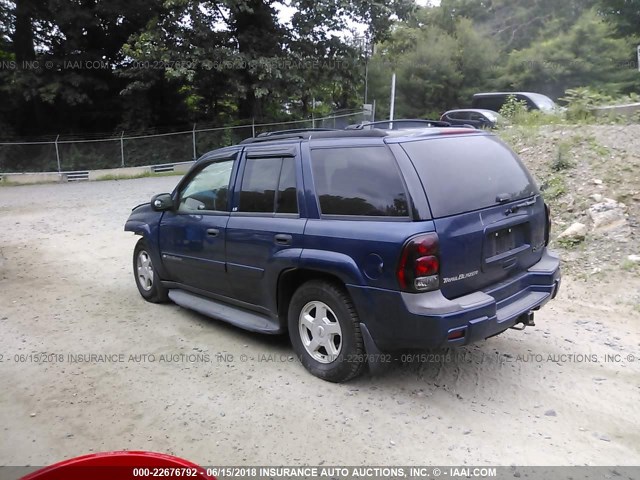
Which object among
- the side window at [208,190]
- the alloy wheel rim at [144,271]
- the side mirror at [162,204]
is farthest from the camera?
the alloy wheel rim at [144,271]

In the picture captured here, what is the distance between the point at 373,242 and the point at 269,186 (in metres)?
1.30

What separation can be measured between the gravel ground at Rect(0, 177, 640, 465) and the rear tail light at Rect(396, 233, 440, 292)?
90cm

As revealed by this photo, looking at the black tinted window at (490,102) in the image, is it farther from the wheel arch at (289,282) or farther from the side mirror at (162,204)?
the wheel arch at (289,282)

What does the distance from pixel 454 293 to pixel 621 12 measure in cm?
3163

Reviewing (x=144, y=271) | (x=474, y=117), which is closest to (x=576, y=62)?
(x=474, y=117)

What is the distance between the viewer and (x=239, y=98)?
891 inches

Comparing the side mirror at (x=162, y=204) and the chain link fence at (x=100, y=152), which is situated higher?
the chain link fence at (x=100, y=152)

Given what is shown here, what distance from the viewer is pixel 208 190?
5254 mm

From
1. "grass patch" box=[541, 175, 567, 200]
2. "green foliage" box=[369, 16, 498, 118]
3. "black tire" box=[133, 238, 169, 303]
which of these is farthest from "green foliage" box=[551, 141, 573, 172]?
"green foliage" box=[369, 16, 498, 118]

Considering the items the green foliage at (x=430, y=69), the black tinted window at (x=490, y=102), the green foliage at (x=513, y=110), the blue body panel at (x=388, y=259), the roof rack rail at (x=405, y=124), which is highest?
the green foliage at (x=430, y=69)

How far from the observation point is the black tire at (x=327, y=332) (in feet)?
12.7

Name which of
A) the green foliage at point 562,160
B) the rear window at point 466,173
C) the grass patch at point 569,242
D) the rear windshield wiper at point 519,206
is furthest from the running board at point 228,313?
the green foliage at point 562,160

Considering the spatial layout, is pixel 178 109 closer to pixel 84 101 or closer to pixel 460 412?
pixel 84 101

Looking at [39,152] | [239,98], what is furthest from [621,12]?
[39,152]
